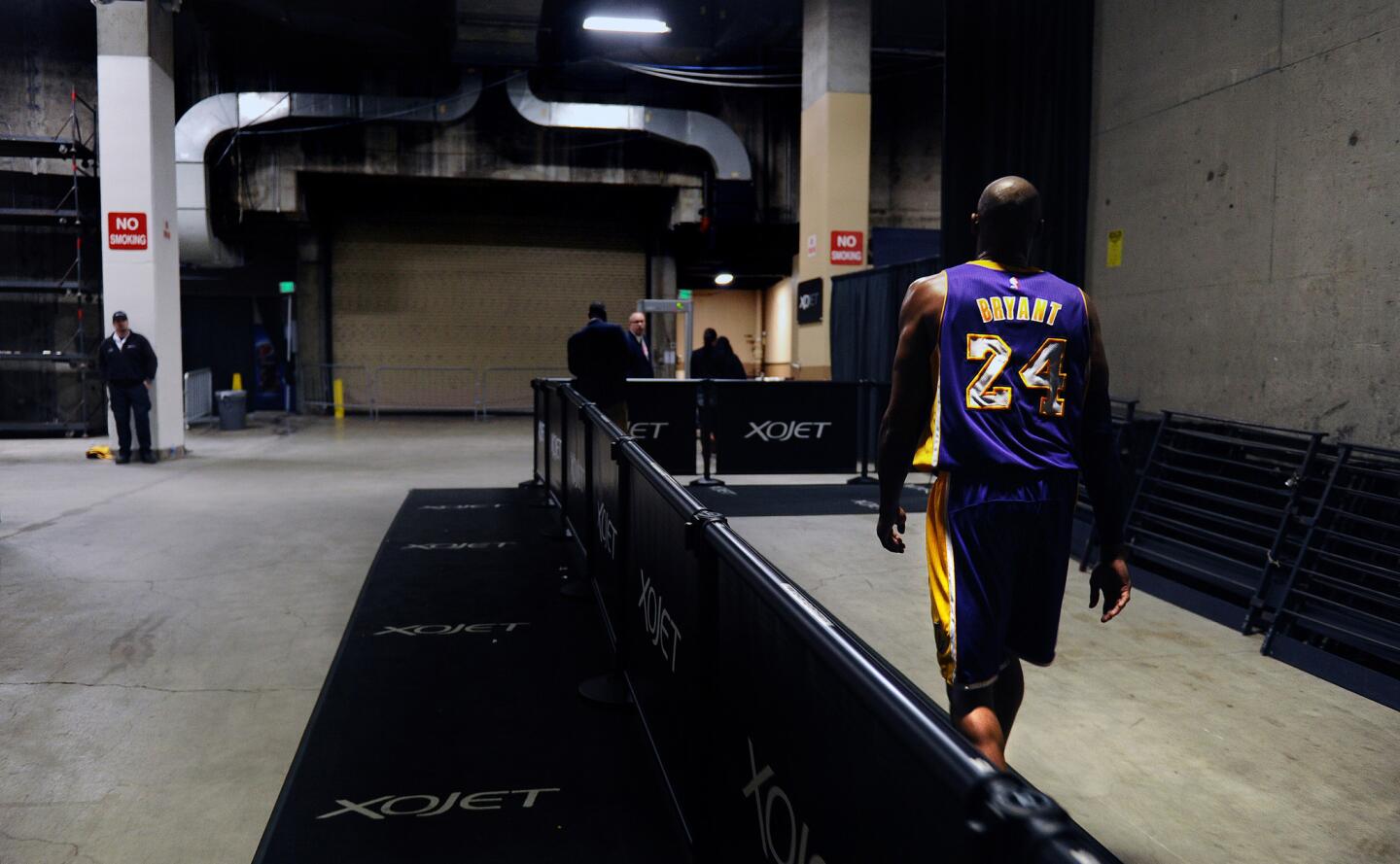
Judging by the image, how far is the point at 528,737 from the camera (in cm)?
352

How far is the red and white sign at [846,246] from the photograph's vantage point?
12.9 metres

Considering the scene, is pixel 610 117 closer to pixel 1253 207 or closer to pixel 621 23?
pixel 621 23

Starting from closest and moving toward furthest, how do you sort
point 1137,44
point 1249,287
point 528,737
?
point 528,737 → point 1249,287 → point 1137,44

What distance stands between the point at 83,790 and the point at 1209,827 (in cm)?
365

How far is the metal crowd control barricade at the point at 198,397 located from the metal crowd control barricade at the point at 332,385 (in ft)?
6.38

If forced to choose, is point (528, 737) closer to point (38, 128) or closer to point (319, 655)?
point (319, 655)

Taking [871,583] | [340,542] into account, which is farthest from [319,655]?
[871,583]

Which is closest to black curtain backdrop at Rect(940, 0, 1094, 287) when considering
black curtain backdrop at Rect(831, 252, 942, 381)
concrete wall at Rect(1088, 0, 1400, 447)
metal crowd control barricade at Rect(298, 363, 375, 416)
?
concrete wall at Rect(1088, 0, 1400, 447)

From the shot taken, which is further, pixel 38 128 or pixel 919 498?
pixel 38 128

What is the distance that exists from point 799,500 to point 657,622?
6443 mm

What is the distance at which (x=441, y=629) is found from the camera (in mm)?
4871

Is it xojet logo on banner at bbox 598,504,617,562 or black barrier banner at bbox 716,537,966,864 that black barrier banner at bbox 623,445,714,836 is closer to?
black barrier banner at bbox 716,537,966,864

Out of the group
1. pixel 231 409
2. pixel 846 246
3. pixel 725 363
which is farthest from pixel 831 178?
pixel 231 409

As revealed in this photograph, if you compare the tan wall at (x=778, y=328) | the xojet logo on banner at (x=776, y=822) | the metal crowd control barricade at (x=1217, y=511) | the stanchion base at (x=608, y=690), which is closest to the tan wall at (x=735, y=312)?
the tan wall at (x=778, y=328)
